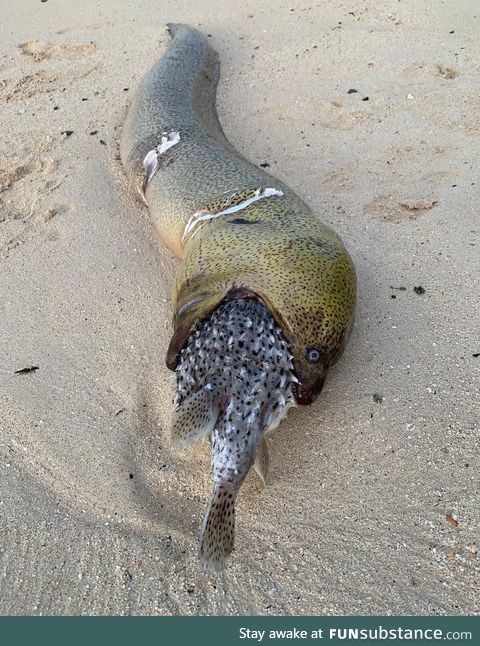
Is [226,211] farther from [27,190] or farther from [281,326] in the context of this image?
[27,190]

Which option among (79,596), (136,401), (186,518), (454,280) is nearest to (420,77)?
(454,280)

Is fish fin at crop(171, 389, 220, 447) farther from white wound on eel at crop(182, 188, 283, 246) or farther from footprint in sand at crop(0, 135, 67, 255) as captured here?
footprint in sand at crop(0, 135, 67, 255)

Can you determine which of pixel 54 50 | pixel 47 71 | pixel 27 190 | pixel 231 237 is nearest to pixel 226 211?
pixel 231 237

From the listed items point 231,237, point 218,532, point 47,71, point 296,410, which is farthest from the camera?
→ point 47,71

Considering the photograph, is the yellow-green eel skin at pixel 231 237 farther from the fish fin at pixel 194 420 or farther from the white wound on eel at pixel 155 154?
the fish fin at pixel 194 420

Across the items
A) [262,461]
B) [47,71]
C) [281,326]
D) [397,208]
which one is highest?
[47,71]

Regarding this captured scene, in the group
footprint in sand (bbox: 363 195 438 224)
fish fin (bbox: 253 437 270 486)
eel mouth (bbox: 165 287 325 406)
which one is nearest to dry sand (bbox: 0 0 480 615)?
footprint in sand (bbox: 363 195 438 224)

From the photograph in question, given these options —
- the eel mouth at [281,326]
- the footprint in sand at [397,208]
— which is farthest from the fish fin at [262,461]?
the footprint in sand at [397,208]
